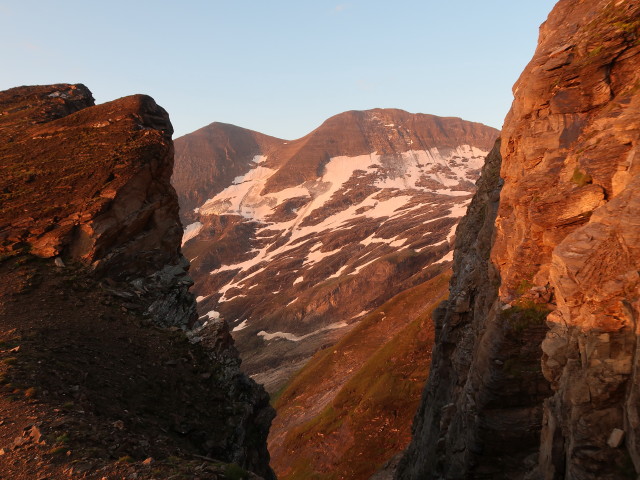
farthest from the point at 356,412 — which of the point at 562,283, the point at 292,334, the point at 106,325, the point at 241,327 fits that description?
the point at 241,327

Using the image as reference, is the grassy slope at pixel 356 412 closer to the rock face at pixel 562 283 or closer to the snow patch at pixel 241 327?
the rock face at pixel 562 283

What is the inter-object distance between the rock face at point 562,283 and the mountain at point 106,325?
10461 mm

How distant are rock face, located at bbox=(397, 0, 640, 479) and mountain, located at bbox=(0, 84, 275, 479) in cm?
1046

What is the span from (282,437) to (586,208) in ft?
185

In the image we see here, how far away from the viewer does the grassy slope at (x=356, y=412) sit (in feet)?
148

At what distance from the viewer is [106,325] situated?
842 inches

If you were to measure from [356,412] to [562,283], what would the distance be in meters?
41.7

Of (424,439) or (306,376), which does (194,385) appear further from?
(306,376)

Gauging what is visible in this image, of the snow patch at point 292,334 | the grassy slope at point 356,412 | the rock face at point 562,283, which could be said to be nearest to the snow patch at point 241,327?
the snow patch at point 292,334

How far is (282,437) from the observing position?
60.3 meters

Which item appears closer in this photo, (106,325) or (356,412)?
(106,325)

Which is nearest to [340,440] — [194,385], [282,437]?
[282,437]

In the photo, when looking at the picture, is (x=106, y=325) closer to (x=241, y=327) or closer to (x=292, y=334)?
(x=292, y=334)

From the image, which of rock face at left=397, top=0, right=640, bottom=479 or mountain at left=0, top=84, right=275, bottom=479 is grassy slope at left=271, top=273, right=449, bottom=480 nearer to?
rock face at left=397, top=0, right=640, bottom=479
